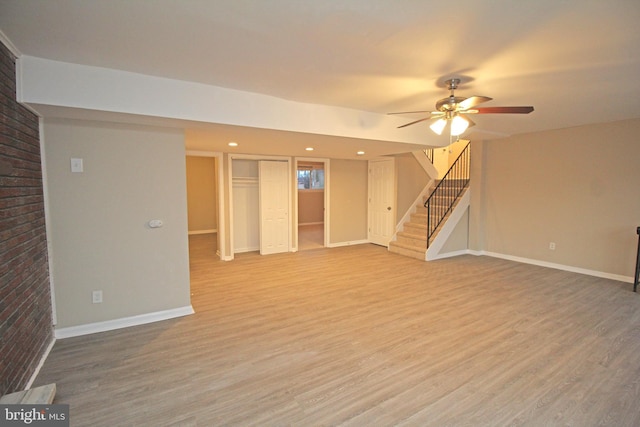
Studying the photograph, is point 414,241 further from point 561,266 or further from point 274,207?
point 274,207

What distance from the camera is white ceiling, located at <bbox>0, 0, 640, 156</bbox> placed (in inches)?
71.3

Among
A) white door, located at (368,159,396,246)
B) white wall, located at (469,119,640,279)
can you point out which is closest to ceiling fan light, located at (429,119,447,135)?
white wall, located at (469,119,640,279)

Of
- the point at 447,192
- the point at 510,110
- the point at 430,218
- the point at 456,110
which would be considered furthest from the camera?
the point at 447,192

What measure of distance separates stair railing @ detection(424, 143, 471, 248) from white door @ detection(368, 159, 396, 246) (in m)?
0.88

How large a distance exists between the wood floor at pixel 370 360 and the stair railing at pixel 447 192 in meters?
2.38

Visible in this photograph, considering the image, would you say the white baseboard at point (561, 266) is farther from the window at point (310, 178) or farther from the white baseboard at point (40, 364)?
the white baseboard at point (40, 364)

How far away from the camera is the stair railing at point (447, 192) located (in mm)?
6712

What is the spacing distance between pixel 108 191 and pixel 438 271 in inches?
201

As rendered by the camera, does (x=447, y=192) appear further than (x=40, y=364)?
Yes

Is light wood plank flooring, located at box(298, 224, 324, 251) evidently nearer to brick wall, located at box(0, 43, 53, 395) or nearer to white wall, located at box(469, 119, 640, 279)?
white wall, located at box(469, 119, 640, 279)

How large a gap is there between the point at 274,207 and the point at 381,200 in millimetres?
2699

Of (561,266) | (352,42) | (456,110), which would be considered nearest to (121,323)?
(352,42)

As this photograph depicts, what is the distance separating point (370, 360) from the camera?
2.66m

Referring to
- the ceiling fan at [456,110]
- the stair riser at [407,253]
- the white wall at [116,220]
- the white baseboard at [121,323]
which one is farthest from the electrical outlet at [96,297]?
the stair riser at [407,253]
